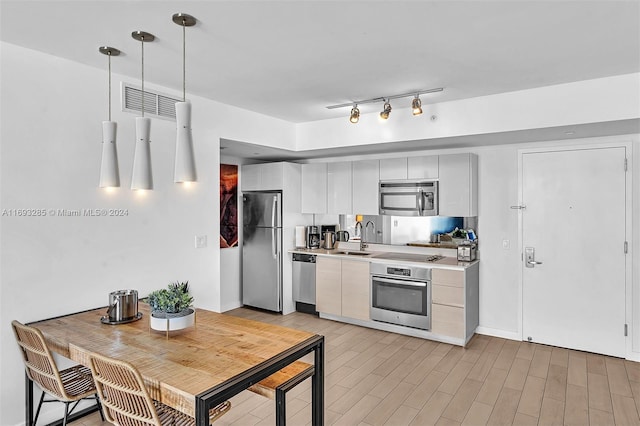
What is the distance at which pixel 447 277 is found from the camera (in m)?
4.32

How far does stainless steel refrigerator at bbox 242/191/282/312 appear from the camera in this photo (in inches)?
217

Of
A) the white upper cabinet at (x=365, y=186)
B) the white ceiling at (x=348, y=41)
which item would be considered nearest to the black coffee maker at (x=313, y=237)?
the white upper cabinet at (x=365, y=186)

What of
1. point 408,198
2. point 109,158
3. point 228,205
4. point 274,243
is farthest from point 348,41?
point 228,205

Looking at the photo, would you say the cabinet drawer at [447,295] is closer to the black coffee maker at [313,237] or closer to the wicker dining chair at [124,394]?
the black coffee maker at [313,237]

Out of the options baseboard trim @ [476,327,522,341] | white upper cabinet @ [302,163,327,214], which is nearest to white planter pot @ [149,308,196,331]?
white upper cabinet @ [302,163,327,214]

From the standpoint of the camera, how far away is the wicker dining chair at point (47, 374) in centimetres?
220

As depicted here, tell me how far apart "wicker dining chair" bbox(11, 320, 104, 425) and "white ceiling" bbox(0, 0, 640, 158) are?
1.81 metres

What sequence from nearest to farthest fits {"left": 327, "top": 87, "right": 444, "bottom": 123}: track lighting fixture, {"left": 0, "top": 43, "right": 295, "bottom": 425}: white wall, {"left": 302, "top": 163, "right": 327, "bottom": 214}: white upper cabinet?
{"left": 0, "top": 43, "right": 295, "bottom": 425}: white wall → {"left": 327, "top": 87, "right": 444, "bottom": 123}: track lighting fixture → {"left": 302, "top": 163, "right": 327, "bottom": 214}: white upper cabinet

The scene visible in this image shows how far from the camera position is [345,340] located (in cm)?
452

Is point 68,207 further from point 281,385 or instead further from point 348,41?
point 348,41

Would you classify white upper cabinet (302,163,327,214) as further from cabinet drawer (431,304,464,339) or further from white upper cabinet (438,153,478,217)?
cabinet drawer (431,304,464,339)

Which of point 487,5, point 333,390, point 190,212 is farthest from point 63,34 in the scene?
point 333,390

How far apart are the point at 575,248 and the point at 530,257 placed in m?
0.44

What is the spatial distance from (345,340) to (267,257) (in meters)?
1.70
